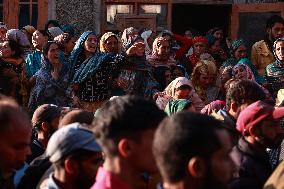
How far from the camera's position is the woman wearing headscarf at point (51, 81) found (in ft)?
26.9

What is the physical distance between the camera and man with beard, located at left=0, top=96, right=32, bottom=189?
136 inches

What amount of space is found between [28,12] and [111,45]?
13.1 feet

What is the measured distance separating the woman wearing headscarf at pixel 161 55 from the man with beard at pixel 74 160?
528cm

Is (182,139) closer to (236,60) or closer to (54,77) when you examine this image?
(54,77)

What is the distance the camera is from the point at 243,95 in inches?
210

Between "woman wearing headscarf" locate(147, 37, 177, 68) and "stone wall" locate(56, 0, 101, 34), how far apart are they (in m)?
3.50

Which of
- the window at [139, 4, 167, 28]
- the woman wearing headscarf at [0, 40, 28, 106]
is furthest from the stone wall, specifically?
the woman wearing headscarf at [0, 40, 28, 106]

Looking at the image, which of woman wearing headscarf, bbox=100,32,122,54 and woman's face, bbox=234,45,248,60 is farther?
woman's face, bbox=234,45,248,60

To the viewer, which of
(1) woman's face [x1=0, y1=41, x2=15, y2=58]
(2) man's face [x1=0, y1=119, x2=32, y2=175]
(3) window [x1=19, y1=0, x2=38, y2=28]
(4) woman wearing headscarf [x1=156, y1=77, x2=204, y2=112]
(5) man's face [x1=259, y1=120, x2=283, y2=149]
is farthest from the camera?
(3) window [x1=19, y1=0, x2=38, y2=28]

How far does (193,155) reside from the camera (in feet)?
9.12

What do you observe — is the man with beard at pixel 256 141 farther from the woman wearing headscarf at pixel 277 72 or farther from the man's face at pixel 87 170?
the woman wearing headscarf at pixel 277 72

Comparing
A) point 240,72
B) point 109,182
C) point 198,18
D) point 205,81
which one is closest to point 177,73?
point 205,81

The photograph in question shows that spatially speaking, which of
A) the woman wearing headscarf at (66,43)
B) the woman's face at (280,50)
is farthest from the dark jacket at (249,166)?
the woman wearing headscarf at (66,43)

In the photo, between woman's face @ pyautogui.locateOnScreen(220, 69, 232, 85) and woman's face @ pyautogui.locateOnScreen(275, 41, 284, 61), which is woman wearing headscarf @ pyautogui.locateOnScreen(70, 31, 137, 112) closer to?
woman's face @ pyautogui.locateOnScreen(220, 69, 232, 85)
